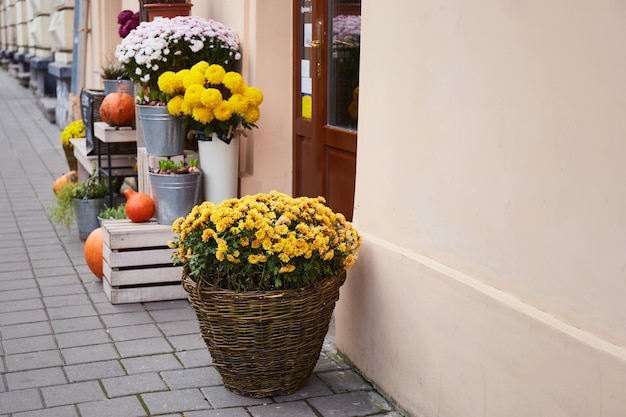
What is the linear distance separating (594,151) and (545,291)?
563 millimetres

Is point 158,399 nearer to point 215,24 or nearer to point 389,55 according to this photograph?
point 389,55

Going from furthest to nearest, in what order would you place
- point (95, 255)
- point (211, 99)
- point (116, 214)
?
point (116, 214) < point (95, 255) < point (211, 99)

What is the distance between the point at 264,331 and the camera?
388 centimetres

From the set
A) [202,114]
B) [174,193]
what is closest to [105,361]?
[174,193]

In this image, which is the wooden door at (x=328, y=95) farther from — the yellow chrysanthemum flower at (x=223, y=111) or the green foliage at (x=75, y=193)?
the green foliage at (x=75, y=193)

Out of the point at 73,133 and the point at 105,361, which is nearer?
the point at 105,361

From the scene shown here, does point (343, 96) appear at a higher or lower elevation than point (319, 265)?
higher

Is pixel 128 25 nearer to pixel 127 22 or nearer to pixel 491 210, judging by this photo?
pixel 127 22

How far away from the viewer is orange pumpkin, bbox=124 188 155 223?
562cm

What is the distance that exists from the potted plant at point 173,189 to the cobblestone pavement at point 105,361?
0.60 metres

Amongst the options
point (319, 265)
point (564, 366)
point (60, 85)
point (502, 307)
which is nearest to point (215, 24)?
point (319, 265)

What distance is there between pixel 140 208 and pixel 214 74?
101cm

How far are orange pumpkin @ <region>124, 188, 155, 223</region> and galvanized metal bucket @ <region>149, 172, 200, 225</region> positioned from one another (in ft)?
0.25

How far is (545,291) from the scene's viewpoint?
3.04 metres
